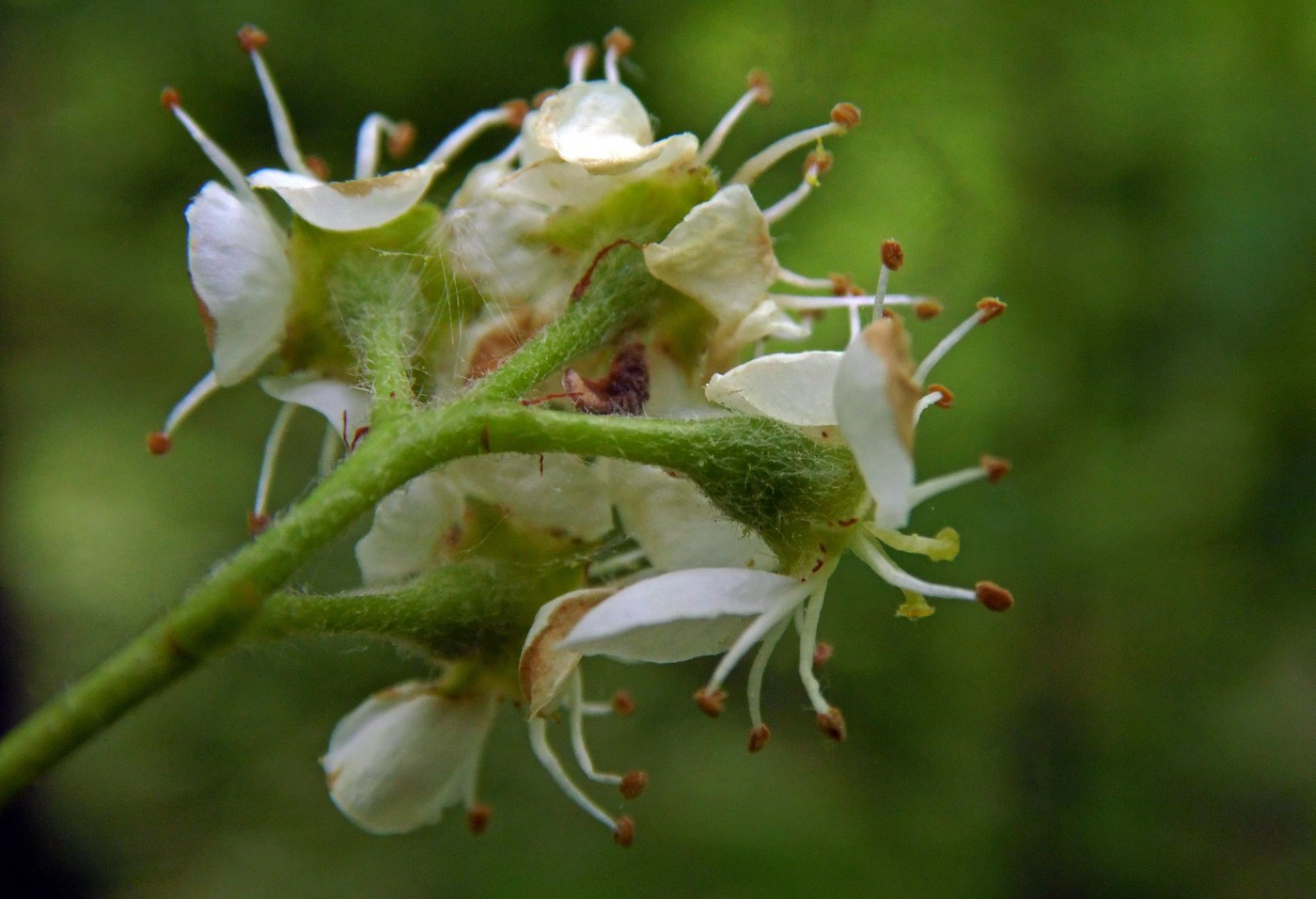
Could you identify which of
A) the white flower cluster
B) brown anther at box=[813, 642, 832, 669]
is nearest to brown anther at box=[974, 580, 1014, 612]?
the white flower cluster

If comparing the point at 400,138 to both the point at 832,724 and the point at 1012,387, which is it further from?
the point at 1012,387

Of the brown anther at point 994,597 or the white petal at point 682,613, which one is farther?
the brown anther at point 994,597

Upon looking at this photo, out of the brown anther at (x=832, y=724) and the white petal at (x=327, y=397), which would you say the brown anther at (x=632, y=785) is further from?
the white petal at (x=327, y=397)

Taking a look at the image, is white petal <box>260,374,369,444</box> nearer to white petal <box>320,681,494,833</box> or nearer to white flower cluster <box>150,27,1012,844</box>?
white flower cluster <box>150,27,1012,844</box>

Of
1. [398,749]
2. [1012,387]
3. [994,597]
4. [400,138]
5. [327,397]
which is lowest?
[1012,387]

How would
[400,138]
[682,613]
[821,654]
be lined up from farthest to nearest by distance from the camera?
1. [400,138]
2. [821,654]
3. [682,613]

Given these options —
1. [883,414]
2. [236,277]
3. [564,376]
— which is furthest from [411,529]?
[883,414]

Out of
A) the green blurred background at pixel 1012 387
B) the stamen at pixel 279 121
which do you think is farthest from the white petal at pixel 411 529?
the green blurred background at pixel 1012 387
